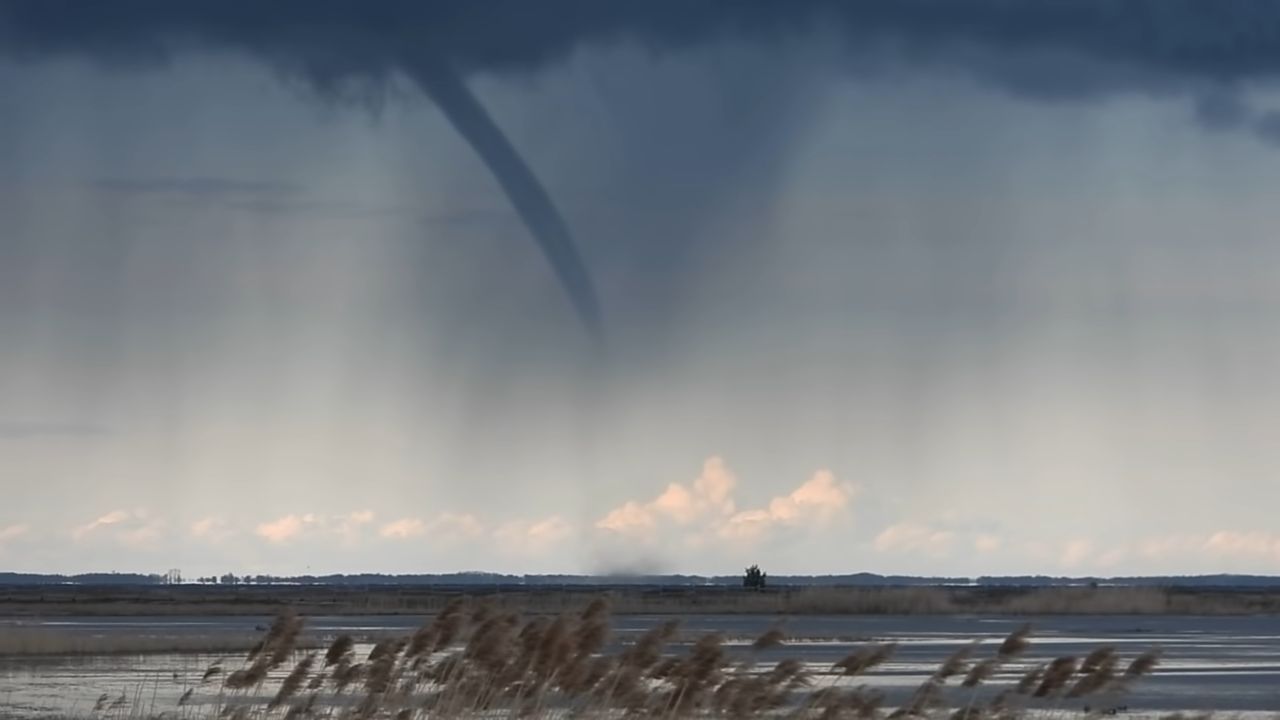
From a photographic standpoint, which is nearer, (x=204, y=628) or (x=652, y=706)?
(x=652, y=706)

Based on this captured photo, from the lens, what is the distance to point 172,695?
36.6 meters

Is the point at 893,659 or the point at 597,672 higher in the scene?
the point at 893,659

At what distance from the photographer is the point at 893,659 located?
51188 millimetres

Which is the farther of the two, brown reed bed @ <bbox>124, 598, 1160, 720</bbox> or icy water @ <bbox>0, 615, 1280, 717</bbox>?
icy water @ <bbox>0, 615, 1280, 717</bbox>

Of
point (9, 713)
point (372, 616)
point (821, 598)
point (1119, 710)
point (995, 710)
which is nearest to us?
point (995, 710)

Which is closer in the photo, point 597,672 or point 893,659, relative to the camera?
point 597,672

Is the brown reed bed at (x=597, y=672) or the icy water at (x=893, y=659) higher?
the icy water at (x=893, y=659)

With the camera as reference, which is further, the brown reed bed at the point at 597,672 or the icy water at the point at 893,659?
the icy water at the point at 893,659

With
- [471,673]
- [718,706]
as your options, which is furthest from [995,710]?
[471,673]

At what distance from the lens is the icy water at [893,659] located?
3625 cm

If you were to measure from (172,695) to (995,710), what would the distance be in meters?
20.6

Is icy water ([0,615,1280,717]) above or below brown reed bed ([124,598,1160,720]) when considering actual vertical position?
above

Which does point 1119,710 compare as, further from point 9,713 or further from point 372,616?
point 372,616

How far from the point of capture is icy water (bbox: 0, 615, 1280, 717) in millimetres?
36250
